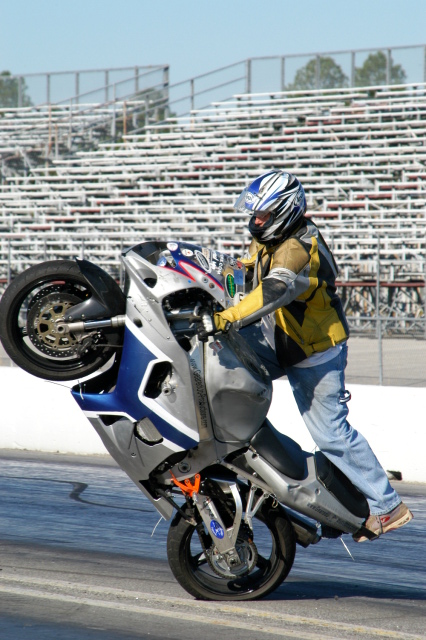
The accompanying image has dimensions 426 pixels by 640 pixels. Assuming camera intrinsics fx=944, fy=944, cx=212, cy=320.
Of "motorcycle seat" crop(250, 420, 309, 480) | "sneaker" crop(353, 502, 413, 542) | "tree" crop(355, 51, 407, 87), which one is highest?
"tree" crop(355, 51, 407, 87)

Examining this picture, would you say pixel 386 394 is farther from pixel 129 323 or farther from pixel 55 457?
pixel 129 323

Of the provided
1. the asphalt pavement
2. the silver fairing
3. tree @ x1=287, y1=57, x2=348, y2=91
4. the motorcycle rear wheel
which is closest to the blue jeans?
the silver fairing

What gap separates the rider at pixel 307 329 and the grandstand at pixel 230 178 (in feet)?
55.2

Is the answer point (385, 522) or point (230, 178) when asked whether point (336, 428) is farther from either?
point (230, 178)

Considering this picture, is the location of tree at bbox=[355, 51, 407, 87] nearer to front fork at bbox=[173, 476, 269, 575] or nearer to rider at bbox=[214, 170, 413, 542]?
rider at bbox=[214, 170, 413, 542]

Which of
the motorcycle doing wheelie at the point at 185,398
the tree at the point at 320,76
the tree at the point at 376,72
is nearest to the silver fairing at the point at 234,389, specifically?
the motorcycle doing wheelie at the point at 185,398

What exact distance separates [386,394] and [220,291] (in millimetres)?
4533

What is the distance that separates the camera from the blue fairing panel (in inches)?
153

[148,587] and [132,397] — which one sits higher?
[132,397]

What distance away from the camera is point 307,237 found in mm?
4148

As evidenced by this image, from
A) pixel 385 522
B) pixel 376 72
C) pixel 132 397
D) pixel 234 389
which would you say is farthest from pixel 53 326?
pixel 376 72

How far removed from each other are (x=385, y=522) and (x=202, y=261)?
4.91 feet

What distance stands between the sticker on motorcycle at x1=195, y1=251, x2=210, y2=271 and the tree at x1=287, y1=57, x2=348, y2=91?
26.1 m

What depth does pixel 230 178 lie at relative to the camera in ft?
90.3
